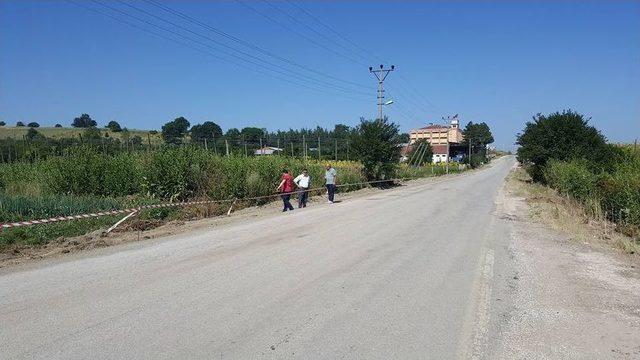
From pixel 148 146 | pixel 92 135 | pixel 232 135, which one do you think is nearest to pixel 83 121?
pixel 232 135

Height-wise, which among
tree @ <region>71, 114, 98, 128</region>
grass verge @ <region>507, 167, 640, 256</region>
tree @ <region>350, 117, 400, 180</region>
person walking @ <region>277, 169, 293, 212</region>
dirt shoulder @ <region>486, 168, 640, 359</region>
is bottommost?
grass verge @ <region>507, 167, 640, 256</region>

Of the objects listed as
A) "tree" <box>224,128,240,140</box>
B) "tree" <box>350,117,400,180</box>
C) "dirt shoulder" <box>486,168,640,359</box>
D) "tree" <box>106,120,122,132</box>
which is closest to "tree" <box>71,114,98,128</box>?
"tree" <box>106,120,122,132</box>

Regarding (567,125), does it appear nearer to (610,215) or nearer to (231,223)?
(610,215)

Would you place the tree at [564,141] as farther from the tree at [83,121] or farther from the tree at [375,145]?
the tree at [83,121]

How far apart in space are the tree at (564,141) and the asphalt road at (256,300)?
83.3 feet

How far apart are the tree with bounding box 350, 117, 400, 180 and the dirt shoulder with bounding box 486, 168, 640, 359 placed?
20.8 m

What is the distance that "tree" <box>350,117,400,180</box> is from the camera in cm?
3412

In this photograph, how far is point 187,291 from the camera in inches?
278

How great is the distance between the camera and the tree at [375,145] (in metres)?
34.1

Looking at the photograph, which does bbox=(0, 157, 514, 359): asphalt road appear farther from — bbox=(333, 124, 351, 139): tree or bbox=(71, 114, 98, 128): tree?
bbox=(71, 114, 98, 128): tree

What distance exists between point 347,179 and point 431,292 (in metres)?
25.0

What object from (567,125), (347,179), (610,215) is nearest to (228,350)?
(610,215)

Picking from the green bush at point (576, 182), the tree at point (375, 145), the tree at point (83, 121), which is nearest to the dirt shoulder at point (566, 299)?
the green bush at point (576, 182)

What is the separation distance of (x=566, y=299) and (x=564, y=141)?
31.0 meters
